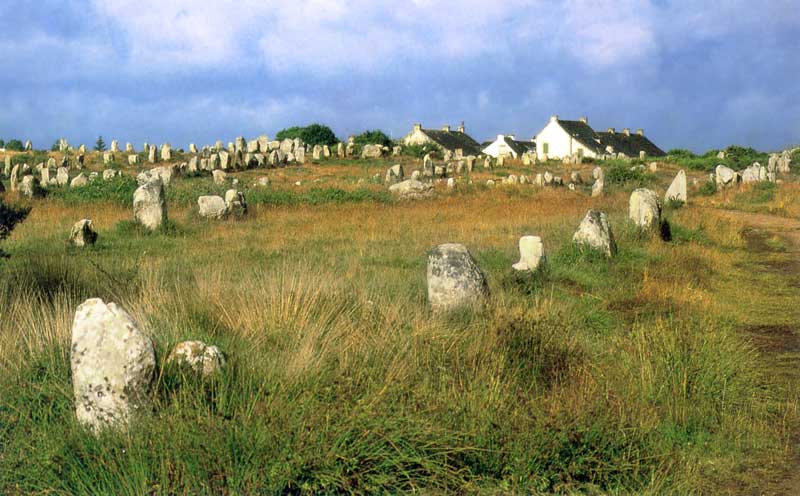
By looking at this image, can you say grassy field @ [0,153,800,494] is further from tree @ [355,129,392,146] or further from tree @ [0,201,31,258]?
tree @ [355,129,392,146]

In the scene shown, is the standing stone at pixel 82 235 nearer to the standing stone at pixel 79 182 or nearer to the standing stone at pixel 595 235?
the standing stone at pixel 595 235

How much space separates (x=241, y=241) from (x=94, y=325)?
10597 millimetres

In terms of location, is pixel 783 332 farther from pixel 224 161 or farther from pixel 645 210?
pixel 224 161

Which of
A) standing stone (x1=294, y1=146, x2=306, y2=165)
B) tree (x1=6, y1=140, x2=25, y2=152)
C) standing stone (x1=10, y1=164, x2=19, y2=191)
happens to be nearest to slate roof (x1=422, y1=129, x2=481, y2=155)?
standing stone (x1=294, y1=146, x2=306, y2=165)

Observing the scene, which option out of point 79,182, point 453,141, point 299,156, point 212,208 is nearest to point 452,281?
point 212,208

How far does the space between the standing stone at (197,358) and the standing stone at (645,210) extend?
1236 centimetres

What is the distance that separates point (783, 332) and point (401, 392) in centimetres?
566

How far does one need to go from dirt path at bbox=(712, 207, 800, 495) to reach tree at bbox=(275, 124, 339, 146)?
3232 cm

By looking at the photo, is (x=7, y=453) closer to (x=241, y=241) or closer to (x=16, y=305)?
(x=16, y=305)

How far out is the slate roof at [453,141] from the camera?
6069 centimetres

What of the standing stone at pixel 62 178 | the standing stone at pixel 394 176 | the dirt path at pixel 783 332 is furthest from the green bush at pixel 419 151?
the dirt path at pixel 783 332

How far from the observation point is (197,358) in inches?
225

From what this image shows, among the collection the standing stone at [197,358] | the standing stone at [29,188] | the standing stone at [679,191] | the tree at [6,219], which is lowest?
the standing stone at [197,358]

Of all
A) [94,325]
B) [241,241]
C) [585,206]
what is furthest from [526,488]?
[585,206]
